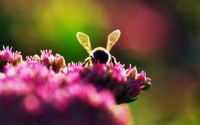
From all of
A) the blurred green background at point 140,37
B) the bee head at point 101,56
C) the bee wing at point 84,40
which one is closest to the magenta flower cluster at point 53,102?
the bee head at point 101,56

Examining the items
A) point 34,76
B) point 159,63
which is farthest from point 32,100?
point 159,63

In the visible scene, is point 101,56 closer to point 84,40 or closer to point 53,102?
point 84,40

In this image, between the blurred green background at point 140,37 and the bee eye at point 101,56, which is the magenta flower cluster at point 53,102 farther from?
the blurred green background at point 140,37

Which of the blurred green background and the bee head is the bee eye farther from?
the blurred green background

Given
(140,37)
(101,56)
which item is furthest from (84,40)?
(140,37)

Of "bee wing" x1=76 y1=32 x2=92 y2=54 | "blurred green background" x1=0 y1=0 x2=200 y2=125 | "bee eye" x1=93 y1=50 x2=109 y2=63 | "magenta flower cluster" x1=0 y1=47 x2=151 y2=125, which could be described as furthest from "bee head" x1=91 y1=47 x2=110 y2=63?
"blurred green background" x1=0 y1=0 x2=200 y2=125
